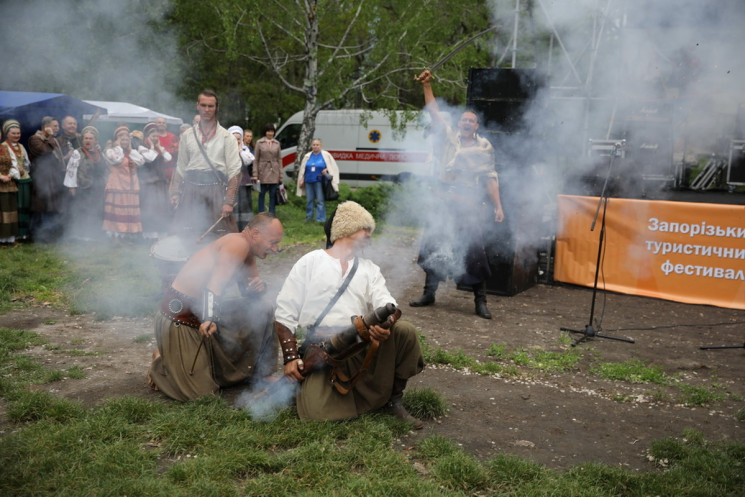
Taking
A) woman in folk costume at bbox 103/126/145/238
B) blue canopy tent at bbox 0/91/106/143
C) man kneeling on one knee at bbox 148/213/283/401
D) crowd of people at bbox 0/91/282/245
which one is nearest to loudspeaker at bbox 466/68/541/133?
crowd of people at bbox 0/91/282/245

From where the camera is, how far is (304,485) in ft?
10.4

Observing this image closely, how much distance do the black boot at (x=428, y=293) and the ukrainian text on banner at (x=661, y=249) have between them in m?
1.99

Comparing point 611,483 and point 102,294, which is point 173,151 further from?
point 611,483

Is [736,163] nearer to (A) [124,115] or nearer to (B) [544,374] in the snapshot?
(B) [544,374]

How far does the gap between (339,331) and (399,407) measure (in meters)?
0.67

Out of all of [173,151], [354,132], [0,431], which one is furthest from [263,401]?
[354,132]

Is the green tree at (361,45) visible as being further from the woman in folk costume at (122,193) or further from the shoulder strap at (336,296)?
the shoulder strap at (336,296)

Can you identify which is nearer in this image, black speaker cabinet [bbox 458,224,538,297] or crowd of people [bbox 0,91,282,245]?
black speaker cabinet [bbox 458,224,538,297]

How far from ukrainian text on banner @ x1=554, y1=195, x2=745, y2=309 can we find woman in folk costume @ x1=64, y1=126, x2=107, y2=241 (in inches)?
281

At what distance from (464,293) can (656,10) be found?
375cm

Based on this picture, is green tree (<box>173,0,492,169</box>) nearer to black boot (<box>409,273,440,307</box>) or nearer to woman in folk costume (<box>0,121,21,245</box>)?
woman in folk costume (<box>0,121,21,245</box>)

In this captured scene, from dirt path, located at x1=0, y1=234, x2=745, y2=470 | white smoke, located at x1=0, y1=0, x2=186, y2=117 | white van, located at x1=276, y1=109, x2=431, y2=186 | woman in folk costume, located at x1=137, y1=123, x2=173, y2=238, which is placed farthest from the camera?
white van, located at x1=276, y1=109, x2=431, y2=186

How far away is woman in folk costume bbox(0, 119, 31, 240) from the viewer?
930 centimetres

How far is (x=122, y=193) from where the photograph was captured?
9867 mm
